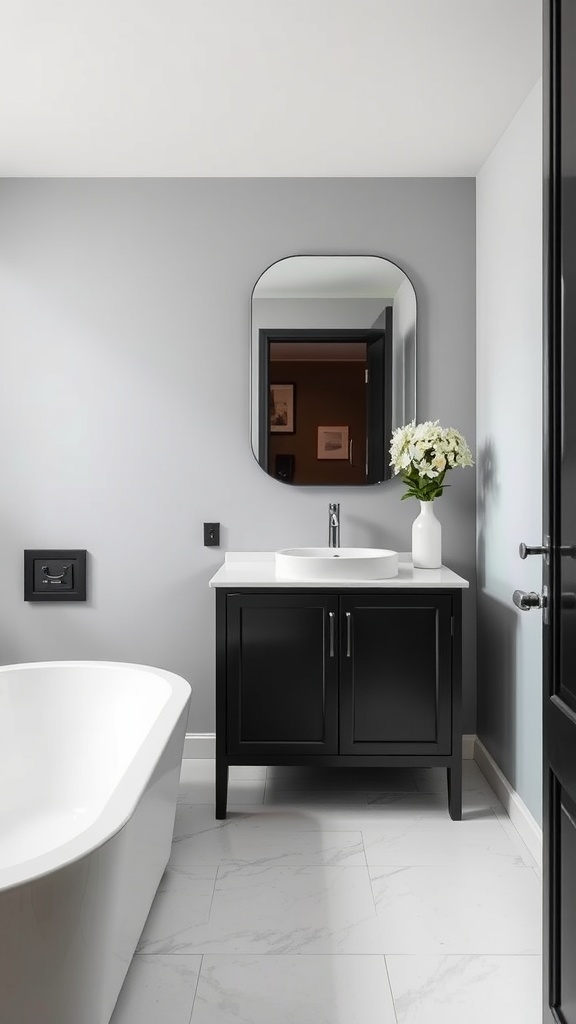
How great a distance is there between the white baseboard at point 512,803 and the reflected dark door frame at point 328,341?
1.19m

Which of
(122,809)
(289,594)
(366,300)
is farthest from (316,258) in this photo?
(122,809)

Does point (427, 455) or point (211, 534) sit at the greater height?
point (427, 455)

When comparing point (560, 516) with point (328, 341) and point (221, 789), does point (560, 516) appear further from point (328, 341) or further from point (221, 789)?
Answer: point (328, 341)

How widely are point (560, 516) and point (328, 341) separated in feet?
6.75

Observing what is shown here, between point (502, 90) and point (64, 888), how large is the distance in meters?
2.55

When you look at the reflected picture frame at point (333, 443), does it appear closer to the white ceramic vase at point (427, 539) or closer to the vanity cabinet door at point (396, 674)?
the white ceramic vase at point (427, 539)

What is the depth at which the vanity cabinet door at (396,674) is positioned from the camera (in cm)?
→ 285

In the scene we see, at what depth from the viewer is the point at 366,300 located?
131 inches

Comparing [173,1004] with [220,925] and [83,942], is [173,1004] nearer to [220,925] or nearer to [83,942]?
[220,925]

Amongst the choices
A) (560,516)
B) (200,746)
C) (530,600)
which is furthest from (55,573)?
(560,516)

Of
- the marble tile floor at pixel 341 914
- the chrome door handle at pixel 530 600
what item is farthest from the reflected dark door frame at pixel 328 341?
the chrome door handle at pixel 530 600

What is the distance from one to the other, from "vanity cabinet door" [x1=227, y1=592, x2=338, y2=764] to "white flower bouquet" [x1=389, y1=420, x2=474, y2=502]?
1.92 ft

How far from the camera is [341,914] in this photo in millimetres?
2211

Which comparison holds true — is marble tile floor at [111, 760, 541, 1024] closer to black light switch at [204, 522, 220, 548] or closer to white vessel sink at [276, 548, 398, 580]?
white vessel sink at [276, 548, 398, 580]
